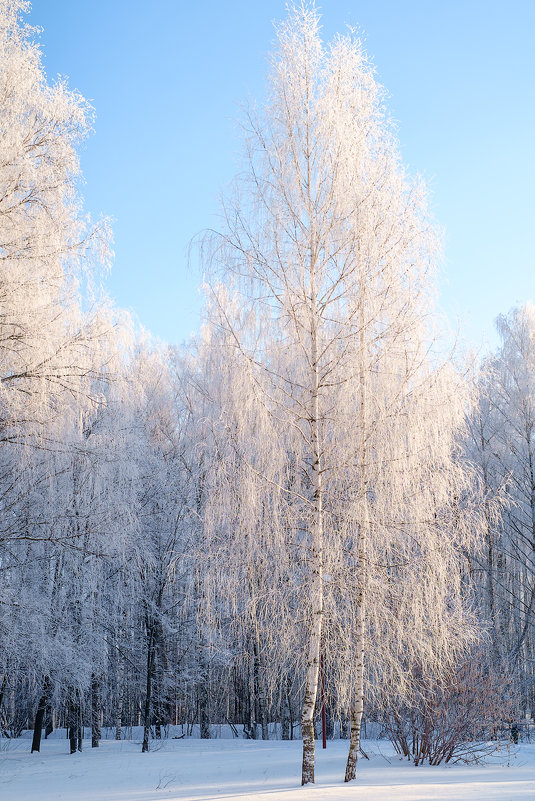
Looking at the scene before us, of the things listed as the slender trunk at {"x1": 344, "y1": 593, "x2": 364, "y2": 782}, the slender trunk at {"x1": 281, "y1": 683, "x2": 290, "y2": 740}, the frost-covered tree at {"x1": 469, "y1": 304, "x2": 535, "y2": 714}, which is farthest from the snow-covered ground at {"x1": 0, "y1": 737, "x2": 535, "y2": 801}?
the frost-covered tree at {"x1": 469, "y1": 304, "x2": 535, "y2": 714}

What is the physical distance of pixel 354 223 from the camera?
305 inches

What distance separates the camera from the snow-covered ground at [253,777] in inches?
250

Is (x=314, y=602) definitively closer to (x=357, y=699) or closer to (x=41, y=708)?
(x=357, y=699)

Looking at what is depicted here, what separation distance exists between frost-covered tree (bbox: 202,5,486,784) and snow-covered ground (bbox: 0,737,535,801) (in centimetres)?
76

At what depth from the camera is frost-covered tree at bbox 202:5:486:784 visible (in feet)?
23.4

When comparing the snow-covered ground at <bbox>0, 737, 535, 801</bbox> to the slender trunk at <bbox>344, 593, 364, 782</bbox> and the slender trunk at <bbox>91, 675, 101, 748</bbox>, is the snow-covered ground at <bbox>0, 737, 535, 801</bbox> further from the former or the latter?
the slender trunk at <bbox>91, 675, 101, 748</bbox>

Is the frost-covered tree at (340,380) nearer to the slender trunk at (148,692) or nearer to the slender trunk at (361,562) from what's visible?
the slender trunk at (361,562)

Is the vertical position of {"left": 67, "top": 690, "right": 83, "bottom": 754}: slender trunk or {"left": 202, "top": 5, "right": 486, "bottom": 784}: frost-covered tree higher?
{"left": 202, "top": 5, "right": 486, "bottom": 784}: frost-covered tree

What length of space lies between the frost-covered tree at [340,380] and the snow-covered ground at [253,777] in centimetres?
76

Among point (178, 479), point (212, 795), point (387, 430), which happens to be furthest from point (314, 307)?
point (178, 479)

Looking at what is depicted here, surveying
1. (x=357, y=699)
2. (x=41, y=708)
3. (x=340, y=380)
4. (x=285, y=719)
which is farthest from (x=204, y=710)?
(x=340, y=380)

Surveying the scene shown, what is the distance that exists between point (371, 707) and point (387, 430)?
4.18 meters

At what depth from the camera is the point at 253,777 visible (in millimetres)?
8359

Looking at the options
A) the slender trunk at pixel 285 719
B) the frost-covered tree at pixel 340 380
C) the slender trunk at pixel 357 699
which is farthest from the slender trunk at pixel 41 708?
the frost-covered tree at pixel 340 380
